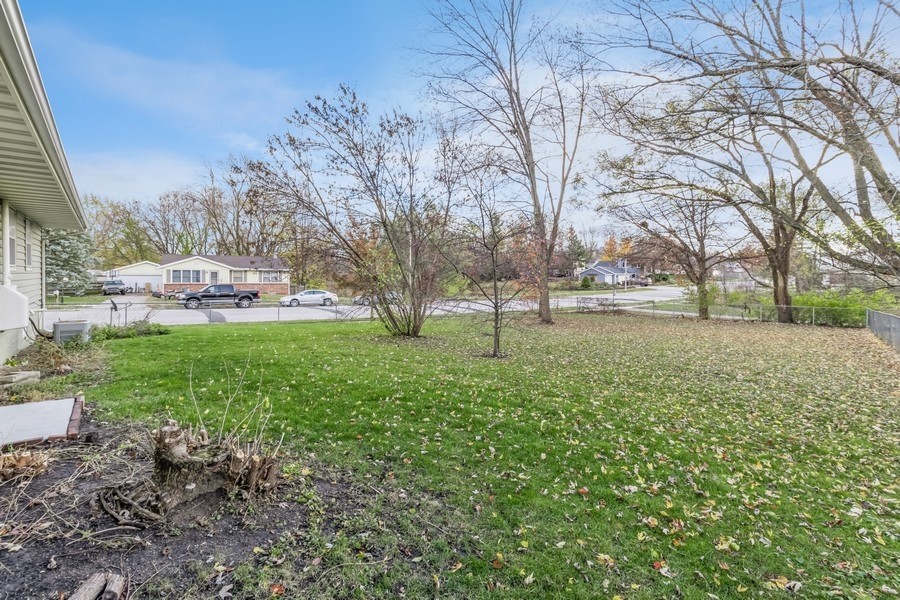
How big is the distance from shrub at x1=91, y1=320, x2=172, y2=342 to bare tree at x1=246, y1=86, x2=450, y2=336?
5.10 m

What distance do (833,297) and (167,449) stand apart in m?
24.2

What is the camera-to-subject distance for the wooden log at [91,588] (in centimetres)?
181

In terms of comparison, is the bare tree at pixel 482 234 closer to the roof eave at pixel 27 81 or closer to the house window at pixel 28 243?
the roof eave at pixel 27 81

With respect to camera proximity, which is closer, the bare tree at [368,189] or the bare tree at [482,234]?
the bare tree at [482,234]

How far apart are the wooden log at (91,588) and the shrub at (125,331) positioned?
9850 mm

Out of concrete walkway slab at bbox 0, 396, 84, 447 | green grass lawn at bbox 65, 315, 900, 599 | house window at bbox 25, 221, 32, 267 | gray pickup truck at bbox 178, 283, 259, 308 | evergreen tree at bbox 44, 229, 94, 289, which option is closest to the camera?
green grass lawn at bbox 65, 315, 900, 599

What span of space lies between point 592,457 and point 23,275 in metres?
10.9

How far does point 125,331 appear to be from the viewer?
1075cm

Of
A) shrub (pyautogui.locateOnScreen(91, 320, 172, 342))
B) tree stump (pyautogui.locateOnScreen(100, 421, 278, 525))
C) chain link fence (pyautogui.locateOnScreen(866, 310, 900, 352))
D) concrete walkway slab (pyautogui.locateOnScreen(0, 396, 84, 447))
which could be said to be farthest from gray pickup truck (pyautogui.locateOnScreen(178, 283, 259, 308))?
chain link fence (pyautogui.locateOnScreen(866, 310, 900, 352))

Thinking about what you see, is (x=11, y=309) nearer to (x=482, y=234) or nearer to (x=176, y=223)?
(x=482, y=234)

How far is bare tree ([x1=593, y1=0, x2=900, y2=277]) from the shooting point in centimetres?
356

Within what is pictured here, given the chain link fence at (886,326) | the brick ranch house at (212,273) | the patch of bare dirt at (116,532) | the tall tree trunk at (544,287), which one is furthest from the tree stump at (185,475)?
the brick ranch house at (212,273)

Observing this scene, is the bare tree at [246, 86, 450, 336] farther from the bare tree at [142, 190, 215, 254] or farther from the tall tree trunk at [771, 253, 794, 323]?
the bare tree at [142, 190, 215, 254]

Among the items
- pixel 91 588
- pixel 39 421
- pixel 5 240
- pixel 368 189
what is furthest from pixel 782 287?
pixel 5 240
